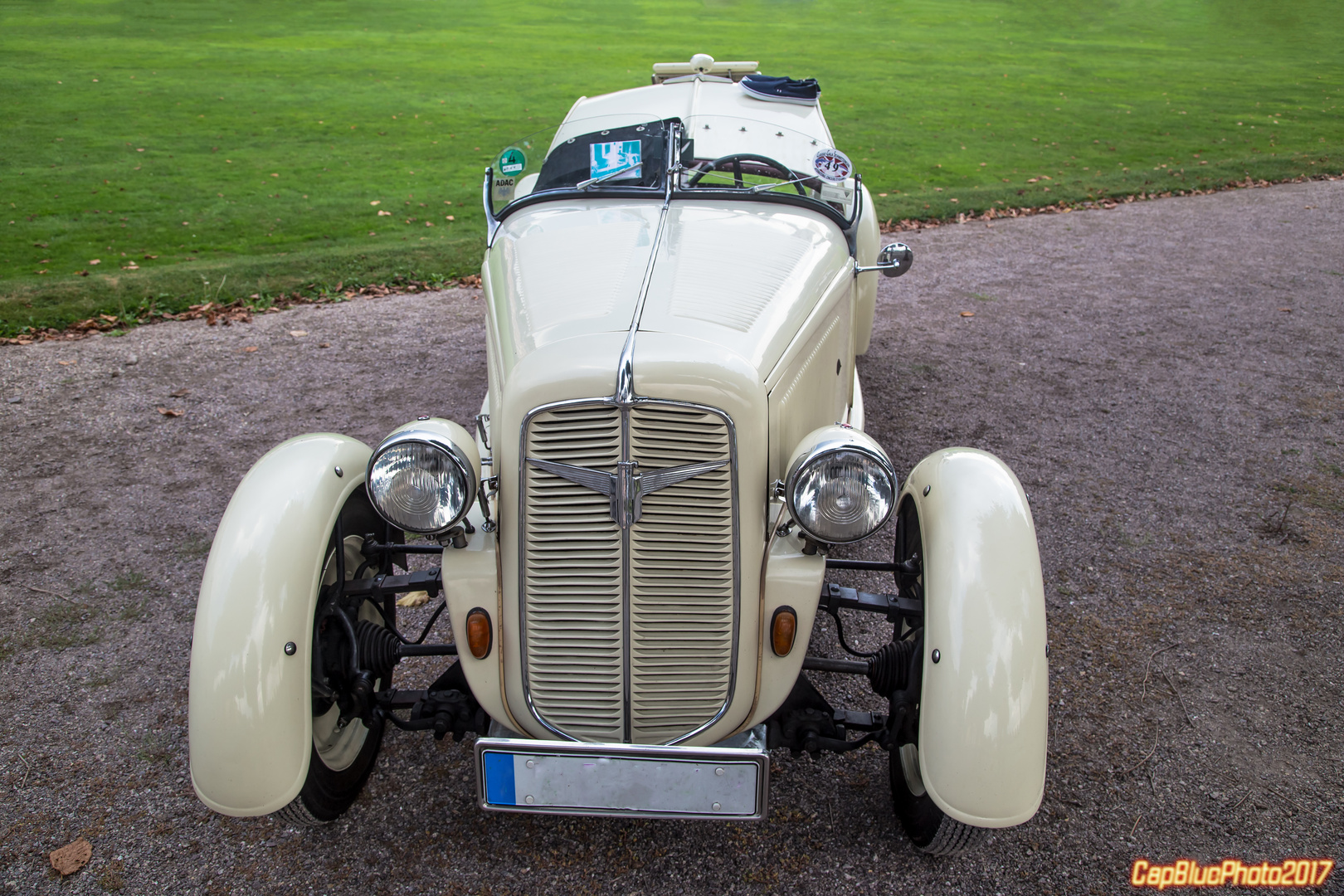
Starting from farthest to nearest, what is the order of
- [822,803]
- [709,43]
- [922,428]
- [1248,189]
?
[709,43] → [1248,189] → [922,428] → [822,803]

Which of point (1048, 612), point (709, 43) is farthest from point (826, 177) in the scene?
point (709, 43)

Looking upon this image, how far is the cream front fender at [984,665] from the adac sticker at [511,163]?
2.64m

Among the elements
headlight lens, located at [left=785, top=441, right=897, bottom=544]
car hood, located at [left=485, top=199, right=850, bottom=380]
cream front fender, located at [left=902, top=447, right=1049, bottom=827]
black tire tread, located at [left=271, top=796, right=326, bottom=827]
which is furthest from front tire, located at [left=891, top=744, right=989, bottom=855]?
black tire tread, located at [left=271, top=796, right=326, bottom=827]

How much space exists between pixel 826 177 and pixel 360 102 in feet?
42.4

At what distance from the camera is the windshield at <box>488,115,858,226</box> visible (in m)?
3.59

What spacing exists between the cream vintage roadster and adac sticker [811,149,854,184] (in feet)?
3.92

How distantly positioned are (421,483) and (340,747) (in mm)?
1001

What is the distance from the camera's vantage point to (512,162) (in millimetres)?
4125

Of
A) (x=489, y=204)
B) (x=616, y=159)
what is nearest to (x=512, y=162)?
(x=489, y=204)

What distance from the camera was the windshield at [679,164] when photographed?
359 cm

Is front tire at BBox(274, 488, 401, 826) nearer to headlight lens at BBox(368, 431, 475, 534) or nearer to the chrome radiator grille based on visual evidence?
headlight lens at BBox(368, 431, 475, 534)

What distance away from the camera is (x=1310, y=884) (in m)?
2.52

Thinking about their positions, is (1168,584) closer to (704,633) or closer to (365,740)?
(704,633)

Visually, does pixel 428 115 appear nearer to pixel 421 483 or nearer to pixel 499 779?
pixel 421 483
